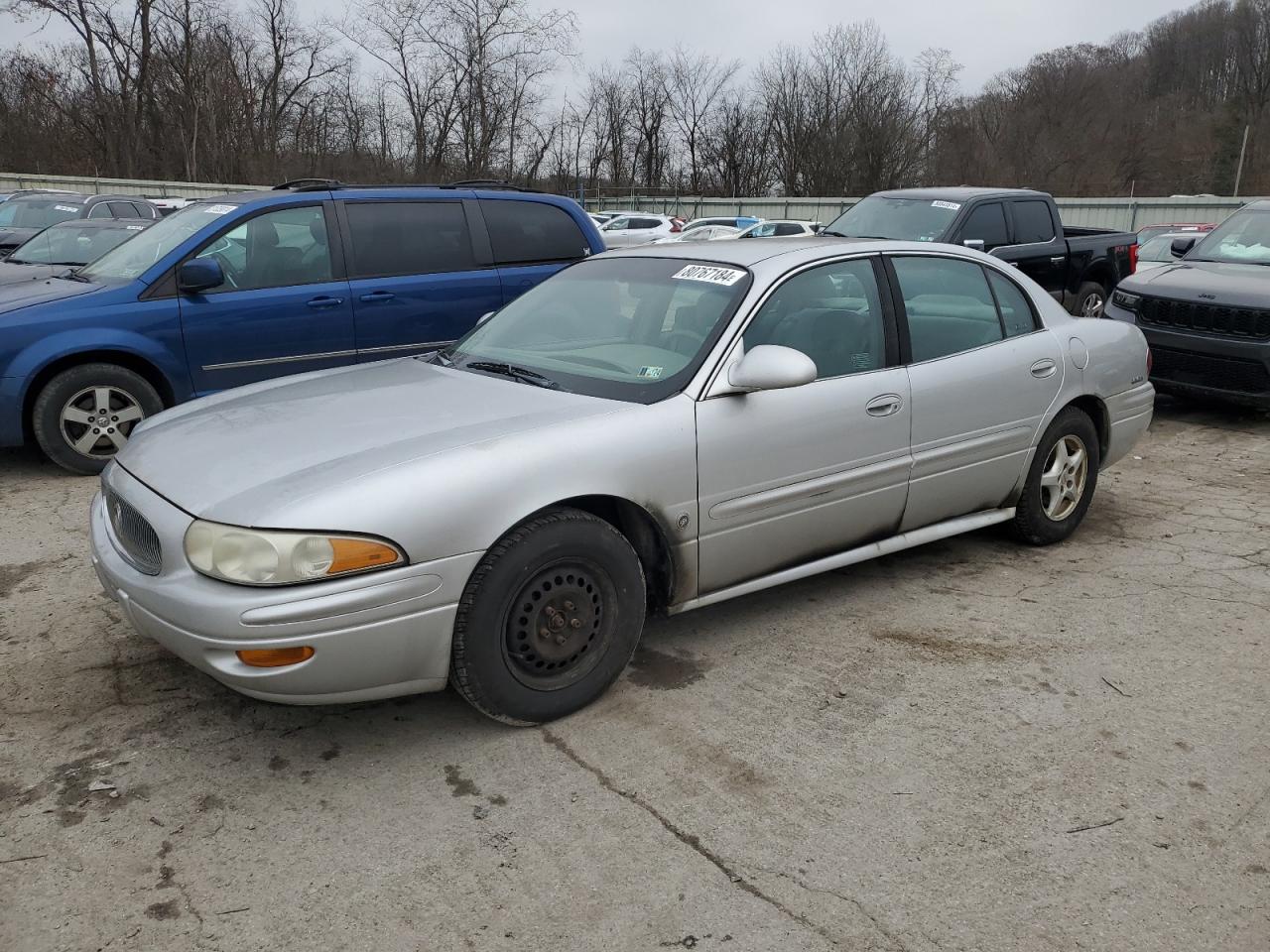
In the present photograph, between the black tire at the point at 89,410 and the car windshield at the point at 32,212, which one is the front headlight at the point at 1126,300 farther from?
the car windshield at the point at 32,212

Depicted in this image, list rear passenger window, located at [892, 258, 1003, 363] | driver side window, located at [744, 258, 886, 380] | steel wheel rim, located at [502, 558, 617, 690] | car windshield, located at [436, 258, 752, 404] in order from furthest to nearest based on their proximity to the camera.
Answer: rear passenger window, located at [892, 258, 1003, 363], driver side window, located at [744, 258, 886, 380], car windshield, located at [436, 258, 752, 404], steel wheel rim, located at [502, 558, 617, 690]

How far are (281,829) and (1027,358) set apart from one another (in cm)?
366

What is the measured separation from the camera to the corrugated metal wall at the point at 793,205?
28203 millimetres

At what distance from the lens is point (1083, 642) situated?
3863 mm

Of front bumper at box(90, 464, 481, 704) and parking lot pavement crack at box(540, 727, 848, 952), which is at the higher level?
front bumper at box(90, 464, 481, 704)

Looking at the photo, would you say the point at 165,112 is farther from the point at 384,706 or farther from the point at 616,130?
the point at 384,706

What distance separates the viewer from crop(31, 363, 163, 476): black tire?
5.92 metres

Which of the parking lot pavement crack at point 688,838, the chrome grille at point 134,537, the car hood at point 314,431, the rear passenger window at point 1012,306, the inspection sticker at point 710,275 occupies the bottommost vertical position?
the parking lot pavement crack at point 688,838

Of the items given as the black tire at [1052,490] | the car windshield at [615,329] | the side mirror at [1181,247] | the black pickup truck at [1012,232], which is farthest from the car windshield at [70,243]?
the side mirror at [1181,247]

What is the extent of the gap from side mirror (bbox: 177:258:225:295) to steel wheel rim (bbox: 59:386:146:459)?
76 centimetres

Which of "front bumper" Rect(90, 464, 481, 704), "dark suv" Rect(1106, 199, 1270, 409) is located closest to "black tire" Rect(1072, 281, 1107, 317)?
"dark suv" Rect(1106, 199, 1270, 409)

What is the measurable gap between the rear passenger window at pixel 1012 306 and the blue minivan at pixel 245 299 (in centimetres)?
369

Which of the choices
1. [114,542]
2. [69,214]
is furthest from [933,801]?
[69,214]

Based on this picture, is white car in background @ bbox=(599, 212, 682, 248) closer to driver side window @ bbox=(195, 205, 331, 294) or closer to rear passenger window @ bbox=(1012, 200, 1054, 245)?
rear passenger window @ bbox=(1012, 200, 1054, 245)
